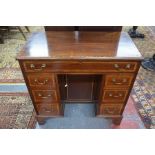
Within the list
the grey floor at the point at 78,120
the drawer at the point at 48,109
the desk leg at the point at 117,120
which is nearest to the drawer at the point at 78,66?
the drawer at the point at 48,109

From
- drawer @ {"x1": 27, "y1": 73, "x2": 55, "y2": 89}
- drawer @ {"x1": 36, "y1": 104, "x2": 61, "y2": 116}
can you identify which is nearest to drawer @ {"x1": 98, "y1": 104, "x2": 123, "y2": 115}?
drawer @ {"x1": 36, "y1": 104, "x2": 61, "y2": 116}

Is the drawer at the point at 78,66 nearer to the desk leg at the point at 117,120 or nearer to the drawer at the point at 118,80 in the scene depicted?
the drawer at the point at 118,80

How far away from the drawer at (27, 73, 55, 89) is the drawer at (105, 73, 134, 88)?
47 cm

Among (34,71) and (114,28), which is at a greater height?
(114,28)

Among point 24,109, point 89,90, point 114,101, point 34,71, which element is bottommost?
point 24,109

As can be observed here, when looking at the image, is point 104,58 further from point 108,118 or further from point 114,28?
point 108,118

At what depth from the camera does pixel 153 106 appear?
1864 mm

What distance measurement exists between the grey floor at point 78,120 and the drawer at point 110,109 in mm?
177

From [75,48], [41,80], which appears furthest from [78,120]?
[75,48]

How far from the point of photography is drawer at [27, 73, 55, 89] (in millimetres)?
1259

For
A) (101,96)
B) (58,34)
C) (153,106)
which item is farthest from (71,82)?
(153,106)

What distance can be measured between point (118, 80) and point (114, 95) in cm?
19

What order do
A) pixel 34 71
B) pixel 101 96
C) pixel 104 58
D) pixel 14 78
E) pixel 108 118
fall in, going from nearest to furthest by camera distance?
1. pixel 104 58
2. pixel 34 71
3. pixel 101 96
4. pixel 108 118
5. pixel 14 78

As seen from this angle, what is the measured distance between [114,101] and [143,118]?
0.53 metres
